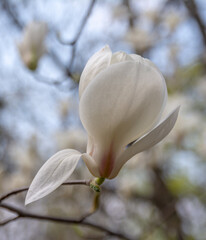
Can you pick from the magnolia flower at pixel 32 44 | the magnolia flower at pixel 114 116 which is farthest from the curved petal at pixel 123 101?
the magnolia flower at pixel 32 44

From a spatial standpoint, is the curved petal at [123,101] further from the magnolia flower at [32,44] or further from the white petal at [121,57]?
the magnolia flower at [32,44]

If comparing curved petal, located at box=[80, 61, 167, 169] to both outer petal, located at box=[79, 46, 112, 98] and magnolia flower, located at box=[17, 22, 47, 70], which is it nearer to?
outer petal, located at box=[79, 46, 112, 98]

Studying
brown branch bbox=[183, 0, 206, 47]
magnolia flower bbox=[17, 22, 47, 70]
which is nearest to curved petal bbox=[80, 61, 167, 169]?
magnolia flower bbox=[17, 22, 47, 70]

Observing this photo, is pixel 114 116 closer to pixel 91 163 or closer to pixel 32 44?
pixel 91 163

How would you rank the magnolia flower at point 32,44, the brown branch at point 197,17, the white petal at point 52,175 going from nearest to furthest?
the white petal at point 52,175 → the magnolia flower at point 32,44 → the brown branch at point 197,17

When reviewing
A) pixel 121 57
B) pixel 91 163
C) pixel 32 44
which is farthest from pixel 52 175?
pixel 32 44
